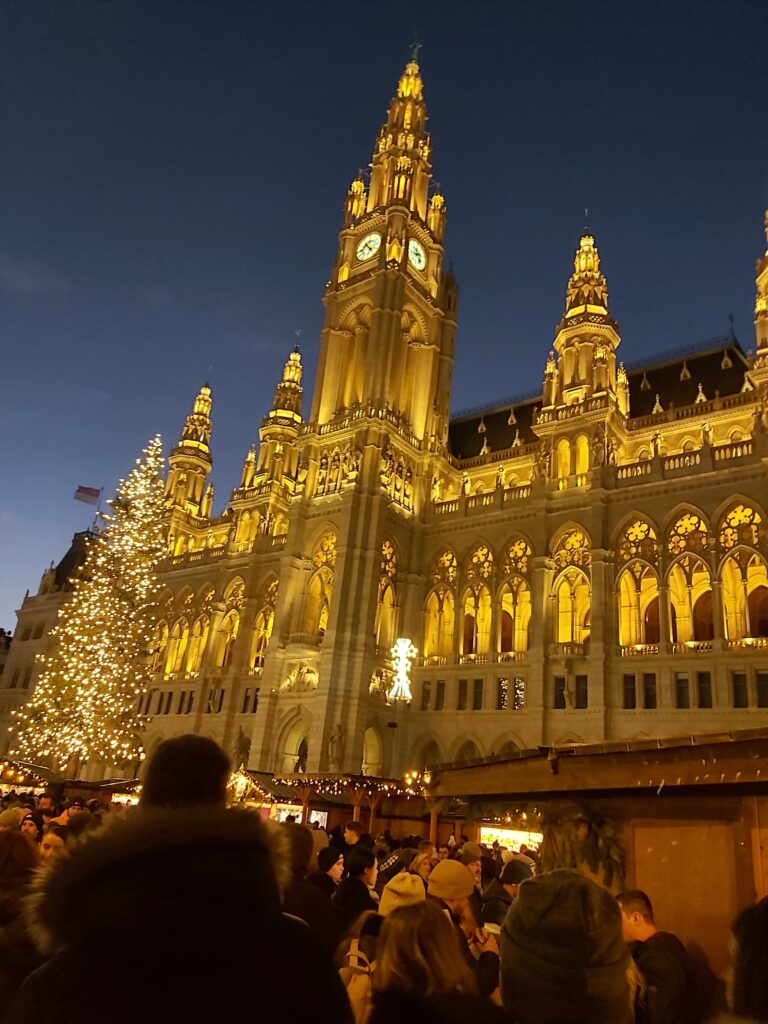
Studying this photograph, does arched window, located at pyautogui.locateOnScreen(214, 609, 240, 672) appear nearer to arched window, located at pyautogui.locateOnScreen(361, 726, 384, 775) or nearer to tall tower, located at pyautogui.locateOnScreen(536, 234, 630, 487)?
arched window, located at pyautogui.locateOnScreen(361, 726, 384, 775)

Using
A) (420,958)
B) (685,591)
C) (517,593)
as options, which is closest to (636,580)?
(685,591)

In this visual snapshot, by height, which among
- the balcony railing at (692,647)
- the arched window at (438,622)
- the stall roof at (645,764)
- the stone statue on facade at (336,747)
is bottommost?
the stall roof at (645,764)

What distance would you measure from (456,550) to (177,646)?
22607 millimetres

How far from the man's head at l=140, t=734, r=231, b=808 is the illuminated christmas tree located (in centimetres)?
2626

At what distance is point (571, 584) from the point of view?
36.7 meters

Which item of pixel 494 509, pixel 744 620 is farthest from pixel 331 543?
pixel 744 620

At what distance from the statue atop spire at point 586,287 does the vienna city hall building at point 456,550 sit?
0.14m

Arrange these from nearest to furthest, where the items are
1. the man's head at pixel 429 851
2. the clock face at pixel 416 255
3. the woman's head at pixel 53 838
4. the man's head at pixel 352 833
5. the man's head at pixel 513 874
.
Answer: the man's head at pixel 513 874, the woman's head at pixel 53 838, the man's head at pixel 429 851, the man's head at pixel 352 833, the clock face at pixel 416 255

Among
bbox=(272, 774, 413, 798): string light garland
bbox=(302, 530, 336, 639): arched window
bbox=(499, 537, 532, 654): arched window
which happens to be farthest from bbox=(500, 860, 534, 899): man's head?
bbox=(302, 530, 336, 639): arched window

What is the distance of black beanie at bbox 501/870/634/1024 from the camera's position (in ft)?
9.43

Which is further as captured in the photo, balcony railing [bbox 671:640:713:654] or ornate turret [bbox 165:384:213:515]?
ornate turret [bbox 165:384:213:515]

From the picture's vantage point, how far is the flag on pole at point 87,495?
47.8 meters

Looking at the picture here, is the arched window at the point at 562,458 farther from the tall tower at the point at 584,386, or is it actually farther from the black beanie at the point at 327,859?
the black beanie at the point at 327,859

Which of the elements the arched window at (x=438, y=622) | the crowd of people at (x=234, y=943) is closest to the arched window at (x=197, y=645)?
the arched window at (x=438, y=622)
